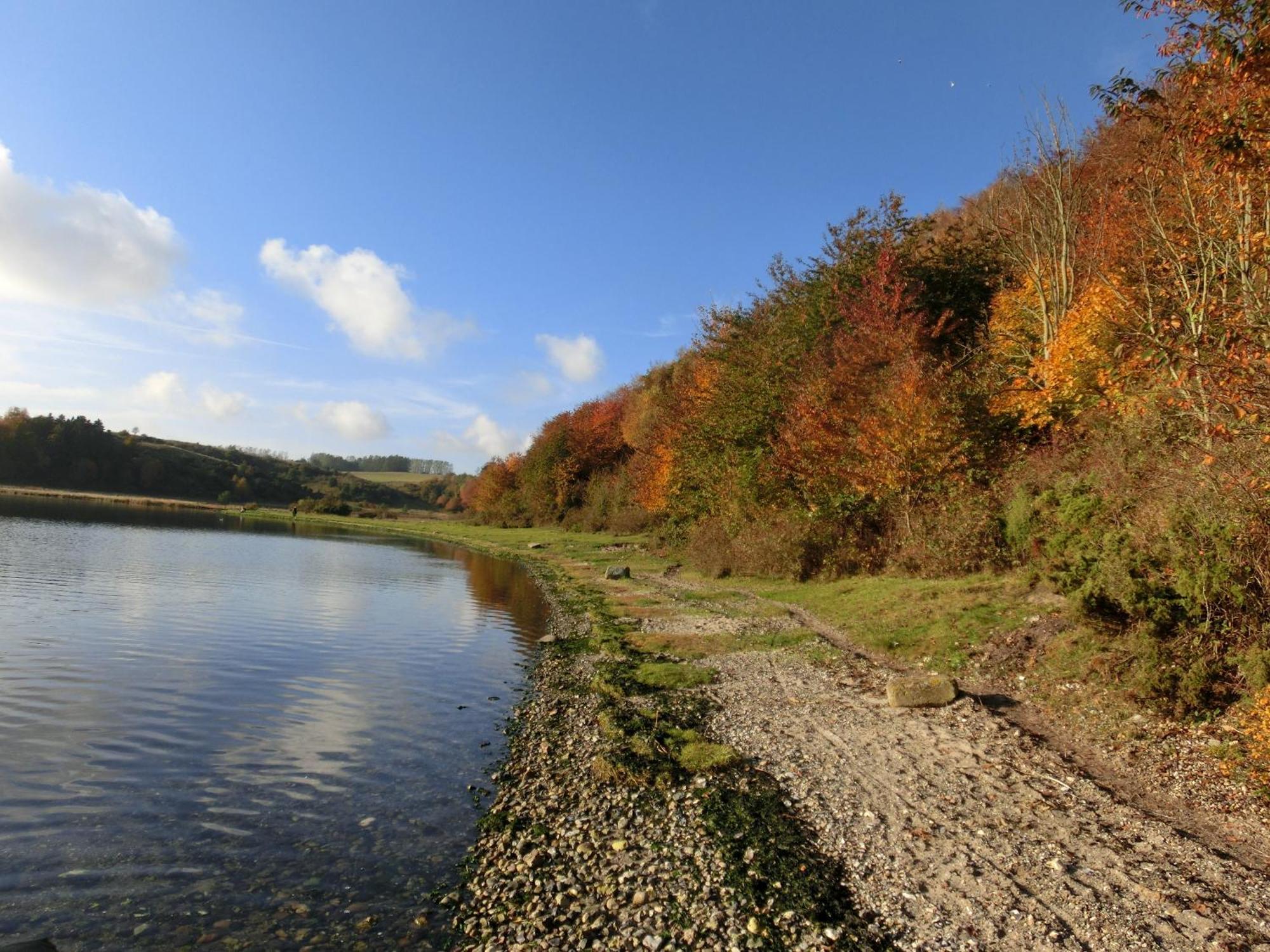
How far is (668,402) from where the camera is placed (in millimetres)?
48219

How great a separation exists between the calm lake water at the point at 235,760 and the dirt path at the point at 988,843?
16.0 feet

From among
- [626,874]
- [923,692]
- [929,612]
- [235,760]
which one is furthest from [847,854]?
[929,612]

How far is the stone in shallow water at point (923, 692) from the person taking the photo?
489 inches

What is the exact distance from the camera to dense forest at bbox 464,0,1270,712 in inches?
361

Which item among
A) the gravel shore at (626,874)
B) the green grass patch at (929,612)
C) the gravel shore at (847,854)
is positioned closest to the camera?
the gravel shore at (847,854)

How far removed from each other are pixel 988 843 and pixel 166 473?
152 meters

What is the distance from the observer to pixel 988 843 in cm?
766

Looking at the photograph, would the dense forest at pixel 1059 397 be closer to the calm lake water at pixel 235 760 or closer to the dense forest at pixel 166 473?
the calm lake water at pixel 235 760

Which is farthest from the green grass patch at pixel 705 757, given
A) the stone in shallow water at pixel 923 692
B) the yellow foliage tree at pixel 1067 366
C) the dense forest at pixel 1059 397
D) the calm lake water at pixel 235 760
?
the yellow foliage tree at pixel 1067 366

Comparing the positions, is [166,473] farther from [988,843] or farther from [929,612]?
[988,843]

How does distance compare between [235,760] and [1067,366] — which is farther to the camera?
[1067,366]

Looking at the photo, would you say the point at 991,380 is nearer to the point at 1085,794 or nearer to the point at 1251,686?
the point at 1251,686

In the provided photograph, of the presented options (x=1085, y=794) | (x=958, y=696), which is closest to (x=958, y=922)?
(x=1085, y=794)

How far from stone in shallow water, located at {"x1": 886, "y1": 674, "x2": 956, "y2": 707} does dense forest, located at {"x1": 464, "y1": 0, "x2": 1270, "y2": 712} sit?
9.12 ft
